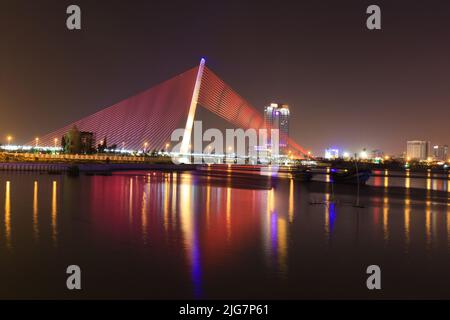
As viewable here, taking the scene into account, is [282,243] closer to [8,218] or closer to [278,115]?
[8,218]

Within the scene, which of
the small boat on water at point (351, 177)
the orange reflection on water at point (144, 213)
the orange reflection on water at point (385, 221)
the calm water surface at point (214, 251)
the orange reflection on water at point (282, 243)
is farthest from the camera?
the small boat on water at point (351, 177)

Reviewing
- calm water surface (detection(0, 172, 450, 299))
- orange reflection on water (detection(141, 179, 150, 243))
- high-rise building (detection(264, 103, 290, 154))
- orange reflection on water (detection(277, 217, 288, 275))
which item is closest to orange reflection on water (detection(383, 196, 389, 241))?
calm water surface (detection(0, 172, 450, 299))

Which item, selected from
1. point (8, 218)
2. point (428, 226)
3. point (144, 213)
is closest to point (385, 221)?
point (428, 226)

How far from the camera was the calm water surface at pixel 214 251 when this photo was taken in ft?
23.9

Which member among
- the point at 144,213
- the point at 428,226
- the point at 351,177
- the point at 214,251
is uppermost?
the point at 351,177

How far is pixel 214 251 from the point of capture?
9688 mm

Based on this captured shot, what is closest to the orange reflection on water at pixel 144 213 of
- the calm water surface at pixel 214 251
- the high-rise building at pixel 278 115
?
the calm water surface at pixel 214 251

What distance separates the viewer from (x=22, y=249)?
9.31m

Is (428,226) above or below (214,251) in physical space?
below

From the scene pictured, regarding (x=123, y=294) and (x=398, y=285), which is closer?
(x=123, y=294)

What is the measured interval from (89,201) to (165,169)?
3963cm

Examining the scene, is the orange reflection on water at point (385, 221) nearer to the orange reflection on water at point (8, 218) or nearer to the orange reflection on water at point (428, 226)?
the orange reflection on water at point (428, 226)

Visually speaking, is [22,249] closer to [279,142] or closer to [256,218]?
[256,218]
